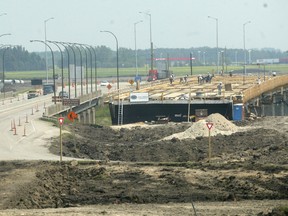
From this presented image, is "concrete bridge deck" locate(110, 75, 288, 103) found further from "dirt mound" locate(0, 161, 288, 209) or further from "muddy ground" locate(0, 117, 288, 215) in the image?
"dirt mound" locate(0, 161, 288, 209)

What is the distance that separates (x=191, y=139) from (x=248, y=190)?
70.7ft

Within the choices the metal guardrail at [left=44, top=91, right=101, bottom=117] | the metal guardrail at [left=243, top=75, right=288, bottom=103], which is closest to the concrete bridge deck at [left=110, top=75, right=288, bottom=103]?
the metal guardrail at [left=243, top=75, right=288, bottom=103]

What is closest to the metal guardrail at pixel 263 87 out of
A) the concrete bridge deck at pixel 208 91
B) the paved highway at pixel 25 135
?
the concrete bridge deck at pixel 208 91

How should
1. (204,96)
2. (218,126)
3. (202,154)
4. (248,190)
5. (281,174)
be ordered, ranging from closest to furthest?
(248,190) < (281,174) < (202,154) < (218,126) < (204,96)

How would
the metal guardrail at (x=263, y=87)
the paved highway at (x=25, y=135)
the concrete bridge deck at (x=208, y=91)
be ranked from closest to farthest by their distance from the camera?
1. the paved highway at (x=25, y=135)
2. the concrete bridge deck at (x=208, y=91)
3. the metal guardrail at (x=263, y=87)

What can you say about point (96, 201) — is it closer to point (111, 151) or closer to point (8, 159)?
point (8, 159)

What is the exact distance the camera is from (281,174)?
117 ft

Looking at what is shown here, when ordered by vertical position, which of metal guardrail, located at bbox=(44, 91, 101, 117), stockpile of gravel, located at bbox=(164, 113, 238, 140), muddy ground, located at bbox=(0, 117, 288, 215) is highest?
metal guardrail, located at bbox=(44, 91, 101, 117)

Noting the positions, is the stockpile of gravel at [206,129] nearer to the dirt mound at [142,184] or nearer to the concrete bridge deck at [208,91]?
the concrete bridge deck at [208,91]

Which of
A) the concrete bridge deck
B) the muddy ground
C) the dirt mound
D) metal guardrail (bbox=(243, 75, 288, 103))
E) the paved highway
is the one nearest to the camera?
the muddy ground

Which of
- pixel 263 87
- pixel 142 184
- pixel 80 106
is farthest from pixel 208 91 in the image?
pixel 142 184

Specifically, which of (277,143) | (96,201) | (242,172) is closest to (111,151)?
(277,143)

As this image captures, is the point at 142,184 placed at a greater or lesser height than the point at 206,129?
lesser

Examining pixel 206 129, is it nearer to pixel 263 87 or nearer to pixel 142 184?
pixel 142 184
